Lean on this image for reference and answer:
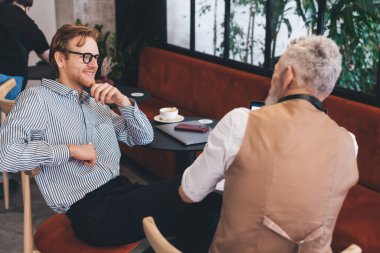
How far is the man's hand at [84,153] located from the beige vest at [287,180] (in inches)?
26.3

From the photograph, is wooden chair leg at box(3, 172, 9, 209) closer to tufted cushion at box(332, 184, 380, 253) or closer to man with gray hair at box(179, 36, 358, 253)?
tufted cushion at box(332, 184, 380, 253)

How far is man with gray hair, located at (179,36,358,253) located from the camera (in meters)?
1.25

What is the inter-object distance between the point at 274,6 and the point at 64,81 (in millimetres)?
1925

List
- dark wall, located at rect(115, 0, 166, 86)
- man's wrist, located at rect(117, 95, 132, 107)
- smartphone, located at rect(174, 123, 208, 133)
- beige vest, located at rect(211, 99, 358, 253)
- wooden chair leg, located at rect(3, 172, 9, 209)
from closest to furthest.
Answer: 1. beige vest, located at rect(211, 99, 358, 253)
2. man's wrist, located at rect(117, 95, 132, 107)
3. smartphone, located at rect(174, 123, 208, 133)
4. wooden chair leg, located at rect(3, 172, 9, 209)
5. dark wall, located at rect(115, 0, 166, 86)

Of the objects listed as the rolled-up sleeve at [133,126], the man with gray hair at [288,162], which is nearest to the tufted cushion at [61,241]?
the rolled-up sleeve at [133,126]

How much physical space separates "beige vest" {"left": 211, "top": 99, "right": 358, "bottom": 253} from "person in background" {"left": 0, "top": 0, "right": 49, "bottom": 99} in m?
Result: 2.48

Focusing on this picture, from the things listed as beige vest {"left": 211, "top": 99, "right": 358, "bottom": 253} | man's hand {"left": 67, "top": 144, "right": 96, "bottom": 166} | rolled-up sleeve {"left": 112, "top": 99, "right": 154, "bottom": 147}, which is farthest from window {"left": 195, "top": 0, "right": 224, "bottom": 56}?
beige vest {"left": 211, "top": 99, "right": 358, "bottom": 253}

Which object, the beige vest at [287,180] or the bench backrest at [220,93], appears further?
the bench backrest at [220,93]

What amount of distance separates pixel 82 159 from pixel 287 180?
2.74 feet

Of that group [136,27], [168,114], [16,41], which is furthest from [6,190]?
[136,27]

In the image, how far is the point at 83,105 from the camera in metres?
1.98

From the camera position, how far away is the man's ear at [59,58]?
1933 mm

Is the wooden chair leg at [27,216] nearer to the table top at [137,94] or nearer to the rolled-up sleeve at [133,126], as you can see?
the rolled-up sleeve at [133,126]

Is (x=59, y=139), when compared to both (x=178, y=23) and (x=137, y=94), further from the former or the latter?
(x=178, y=23)
